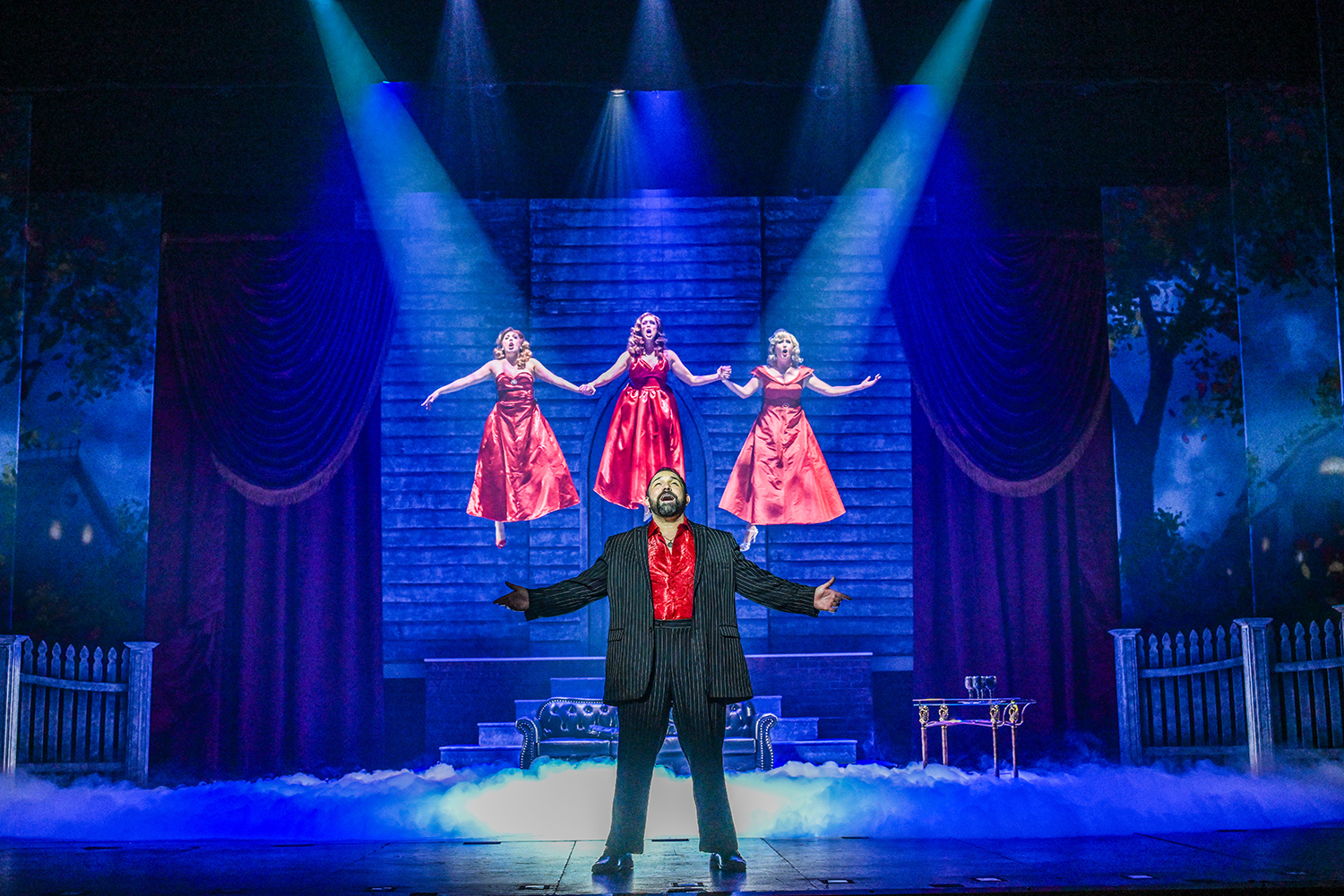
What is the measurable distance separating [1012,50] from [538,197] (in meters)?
3.34

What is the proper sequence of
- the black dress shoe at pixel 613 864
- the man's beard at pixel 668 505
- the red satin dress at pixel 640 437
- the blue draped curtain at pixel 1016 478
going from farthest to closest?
the red satin dress at pixel 640 437
the blue draped curtain at pixel 1016 478
the man's beard at pixel 668 505
the black dress shoe at pixel 613 864

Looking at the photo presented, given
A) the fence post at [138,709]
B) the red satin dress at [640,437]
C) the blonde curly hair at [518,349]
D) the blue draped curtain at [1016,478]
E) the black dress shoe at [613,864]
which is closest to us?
the black dress shoe at [613,864]

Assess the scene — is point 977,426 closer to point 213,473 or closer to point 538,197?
point 538,197

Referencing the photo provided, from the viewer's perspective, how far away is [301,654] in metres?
7.73

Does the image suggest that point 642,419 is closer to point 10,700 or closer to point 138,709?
point 138,709

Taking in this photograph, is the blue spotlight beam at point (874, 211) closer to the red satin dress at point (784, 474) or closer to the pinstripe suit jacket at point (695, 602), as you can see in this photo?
the red satin dress at point (784, 474)

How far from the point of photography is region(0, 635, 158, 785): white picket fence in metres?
7.15

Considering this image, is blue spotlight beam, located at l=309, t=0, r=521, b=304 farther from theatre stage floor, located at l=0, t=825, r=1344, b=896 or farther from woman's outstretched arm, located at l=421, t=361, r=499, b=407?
theatre stage floor, located at l=0, t=825, r=1344, b=896

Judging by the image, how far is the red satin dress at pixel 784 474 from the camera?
26.5 ft

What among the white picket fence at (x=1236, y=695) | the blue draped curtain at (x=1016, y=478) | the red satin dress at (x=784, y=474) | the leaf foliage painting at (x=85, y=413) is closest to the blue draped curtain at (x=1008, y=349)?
the blue draped curtain at (x=1016, y=478)

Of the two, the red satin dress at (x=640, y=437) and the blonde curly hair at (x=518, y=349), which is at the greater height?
the blonde curly hair at (x=518, y=349)

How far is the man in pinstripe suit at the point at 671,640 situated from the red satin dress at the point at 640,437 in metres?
3.87

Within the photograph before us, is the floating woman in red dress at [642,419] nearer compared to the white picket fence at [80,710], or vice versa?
the white picket fence at [80,710]

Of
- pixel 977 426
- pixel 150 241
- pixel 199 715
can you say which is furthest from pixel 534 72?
pixel 199 715
